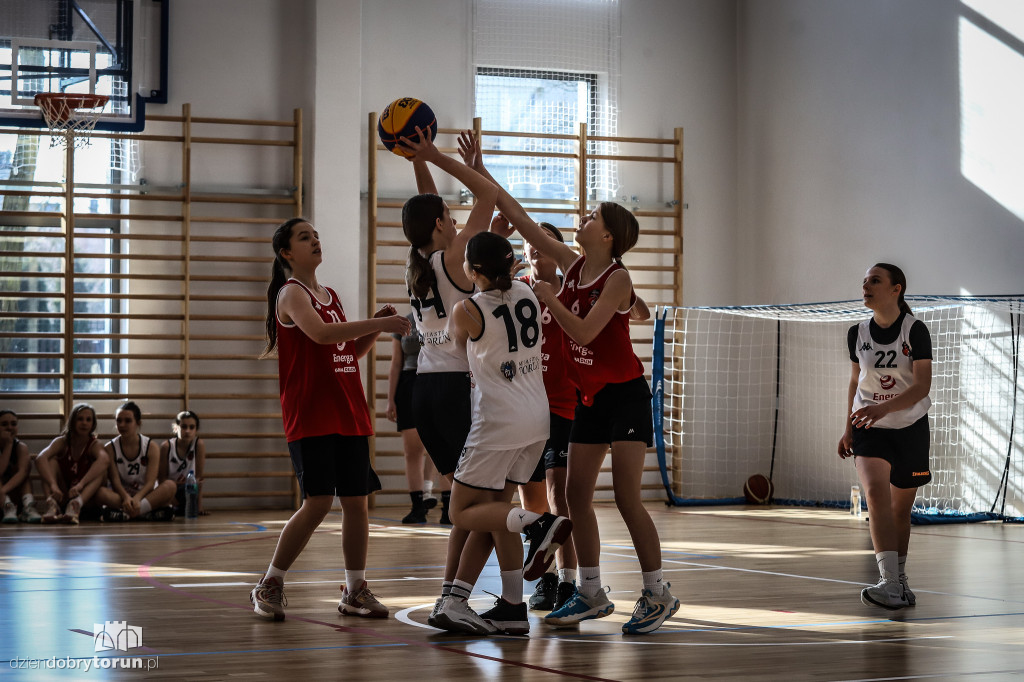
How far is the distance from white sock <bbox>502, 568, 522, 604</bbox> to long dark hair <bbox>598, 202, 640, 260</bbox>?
45.2 inches

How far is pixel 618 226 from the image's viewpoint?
3.96 m

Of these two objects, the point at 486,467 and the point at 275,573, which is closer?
the point at 486,467

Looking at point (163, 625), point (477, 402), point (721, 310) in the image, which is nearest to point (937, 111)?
point (721, 310)

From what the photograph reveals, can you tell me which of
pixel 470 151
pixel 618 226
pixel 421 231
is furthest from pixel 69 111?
pixel 618 226

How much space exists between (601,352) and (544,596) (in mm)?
1025

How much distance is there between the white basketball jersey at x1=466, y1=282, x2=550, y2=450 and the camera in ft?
11.7

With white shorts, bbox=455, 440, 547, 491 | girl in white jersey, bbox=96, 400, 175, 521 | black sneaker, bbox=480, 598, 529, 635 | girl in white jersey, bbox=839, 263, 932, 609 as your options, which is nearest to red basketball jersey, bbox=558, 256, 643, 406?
white shorts, bbox=455, 440, 547, 491

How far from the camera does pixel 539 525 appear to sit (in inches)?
137

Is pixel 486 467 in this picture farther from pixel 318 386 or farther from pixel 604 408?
pixel 318 386

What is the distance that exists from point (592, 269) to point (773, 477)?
22.9 feet

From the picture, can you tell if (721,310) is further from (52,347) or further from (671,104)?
(52,347)

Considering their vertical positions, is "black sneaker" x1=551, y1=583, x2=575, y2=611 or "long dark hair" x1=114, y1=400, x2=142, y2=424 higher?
"long dark hair" x1=114, y1=400, x2=142, y2=424

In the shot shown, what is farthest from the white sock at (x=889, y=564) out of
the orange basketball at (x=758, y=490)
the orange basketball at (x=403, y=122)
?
the orange basketball at (x=758, y=490)

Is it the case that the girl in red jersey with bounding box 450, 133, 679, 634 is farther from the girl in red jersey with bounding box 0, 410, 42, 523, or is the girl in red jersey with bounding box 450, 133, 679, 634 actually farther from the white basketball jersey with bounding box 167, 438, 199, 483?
the girl in red jersey with bounding box 0, 410, 42, 523
